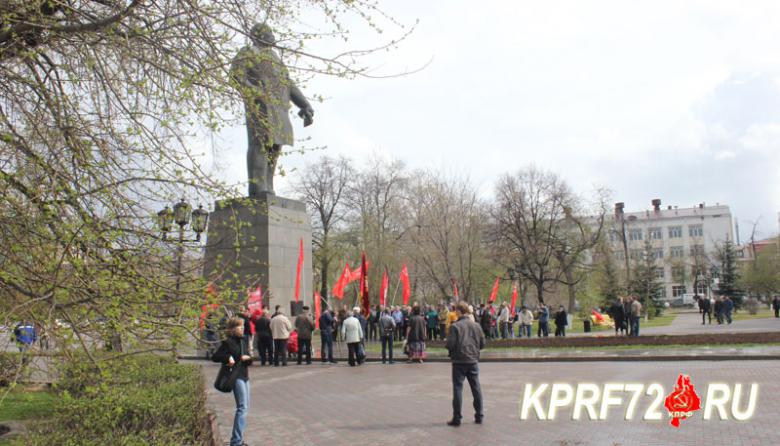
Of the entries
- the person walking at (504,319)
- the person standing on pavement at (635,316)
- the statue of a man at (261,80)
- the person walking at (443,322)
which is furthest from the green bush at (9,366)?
the person walking at (504,319)

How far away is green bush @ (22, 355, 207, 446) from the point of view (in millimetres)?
5668

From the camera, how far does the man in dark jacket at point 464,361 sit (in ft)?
29.7

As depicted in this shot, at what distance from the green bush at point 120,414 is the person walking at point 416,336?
35.2 feet

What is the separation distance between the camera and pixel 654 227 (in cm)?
10206

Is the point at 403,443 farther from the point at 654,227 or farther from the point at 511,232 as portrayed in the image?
the point at 654,227

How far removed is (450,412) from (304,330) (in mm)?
9403

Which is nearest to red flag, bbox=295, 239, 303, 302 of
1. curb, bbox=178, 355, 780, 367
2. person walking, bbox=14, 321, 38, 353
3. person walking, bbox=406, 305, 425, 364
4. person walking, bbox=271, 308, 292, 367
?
person walking, bbox=271, 308, 292, 367

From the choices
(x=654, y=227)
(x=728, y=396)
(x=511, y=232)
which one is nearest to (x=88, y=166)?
(x=728, y=396)

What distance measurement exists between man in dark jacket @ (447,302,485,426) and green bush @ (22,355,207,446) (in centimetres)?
338

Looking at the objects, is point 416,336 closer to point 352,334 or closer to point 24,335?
point 352,334

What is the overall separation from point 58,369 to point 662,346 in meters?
18.2

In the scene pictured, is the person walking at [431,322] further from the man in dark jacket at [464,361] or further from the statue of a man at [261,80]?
the statue of a man at [261,80]

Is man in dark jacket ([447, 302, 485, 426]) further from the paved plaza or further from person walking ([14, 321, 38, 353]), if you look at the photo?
person walking ([14, 321, 38, 353])

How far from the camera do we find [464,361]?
30.2 feet
